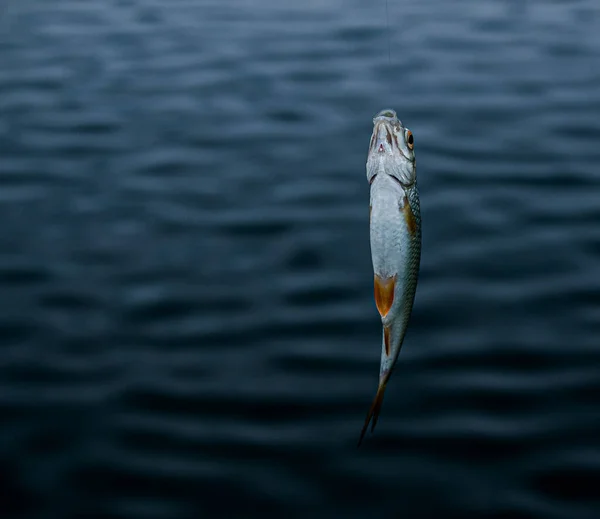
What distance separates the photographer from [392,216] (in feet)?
10.3

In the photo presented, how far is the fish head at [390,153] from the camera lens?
10.4ft

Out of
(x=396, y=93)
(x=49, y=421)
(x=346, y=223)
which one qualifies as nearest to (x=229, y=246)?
(x=346, y=223)

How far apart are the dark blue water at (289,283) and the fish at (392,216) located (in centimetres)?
268

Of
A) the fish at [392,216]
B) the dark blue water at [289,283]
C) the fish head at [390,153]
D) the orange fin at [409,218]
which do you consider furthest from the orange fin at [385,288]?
the dark blue water at [289,283]

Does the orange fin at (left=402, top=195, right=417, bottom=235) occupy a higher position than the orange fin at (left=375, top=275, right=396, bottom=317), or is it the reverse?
the orange fin at (left=402, top=195, right=417, bottom=235)

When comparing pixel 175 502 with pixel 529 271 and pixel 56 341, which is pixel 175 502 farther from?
pixel 529 271

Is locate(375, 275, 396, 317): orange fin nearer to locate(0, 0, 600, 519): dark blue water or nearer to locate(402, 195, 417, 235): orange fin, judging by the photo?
locate(402, 195, 417, 235): orange fin

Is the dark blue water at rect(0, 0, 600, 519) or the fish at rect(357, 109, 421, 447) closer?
the fish at rect(357, 109, 421, 447)

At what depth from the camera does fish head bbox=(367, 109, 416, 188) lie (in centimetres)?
316

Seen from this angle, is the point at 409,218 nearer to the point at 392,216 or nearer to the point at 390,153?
the point at 392,216

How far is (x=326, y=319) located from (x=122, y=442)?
1764 millimetres

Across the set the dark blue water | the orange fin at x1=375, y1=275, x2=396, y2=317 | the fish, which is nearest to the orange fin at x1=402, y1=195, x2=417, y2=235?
→ the fish

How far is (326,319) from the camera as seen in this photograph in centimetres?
714

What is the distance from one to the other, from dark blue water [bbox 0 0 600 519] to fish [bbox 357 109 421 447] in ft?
8.78
